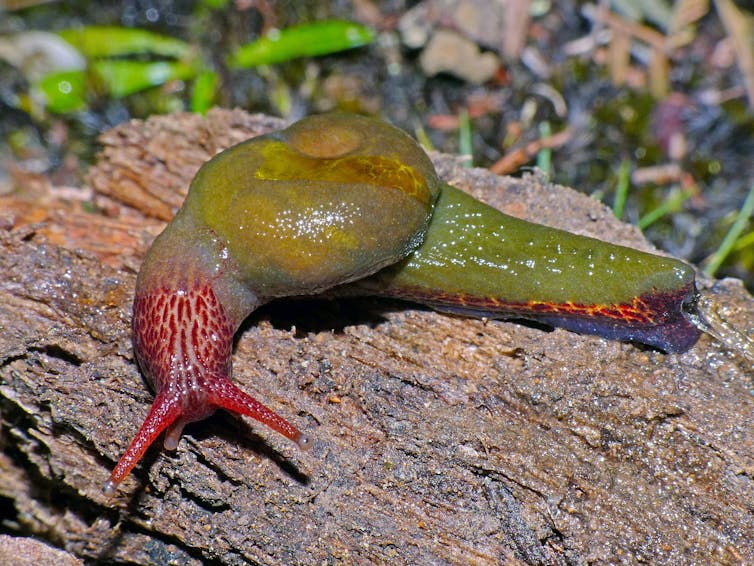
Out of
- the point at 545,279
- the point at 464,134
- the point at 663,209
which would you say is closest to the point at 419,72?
the point at 464,134

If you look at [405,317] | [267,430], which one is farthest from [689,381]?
[267,430]

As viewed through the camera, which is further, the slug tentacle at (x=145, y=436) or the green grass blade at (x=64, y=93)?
the green grass blade at (x=64, y=93)

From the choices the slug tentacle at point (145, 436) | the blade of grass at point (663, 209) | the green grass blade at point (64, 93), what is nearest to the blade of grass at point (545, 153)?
the blade of grass at point (663, 209)

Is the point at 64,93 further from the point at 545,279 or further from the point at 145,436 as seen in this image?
the point at 545,279

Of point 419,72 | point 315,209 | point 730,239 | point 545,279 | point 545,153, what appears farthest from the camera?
point 419,72

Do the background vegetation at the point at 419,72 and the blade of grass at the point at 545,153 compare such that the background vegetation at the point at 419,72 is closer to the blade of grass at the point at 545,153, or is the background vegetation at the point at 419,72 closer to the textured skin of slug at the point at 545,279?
the blade of grass at the point at 545,153

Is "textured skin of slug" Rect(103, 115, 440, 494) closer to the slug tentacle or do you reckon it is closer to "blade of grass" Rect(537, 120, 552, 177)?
the slug tentacle
